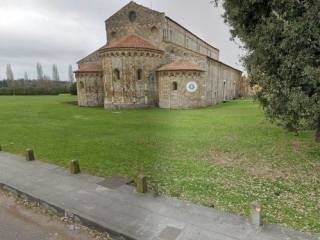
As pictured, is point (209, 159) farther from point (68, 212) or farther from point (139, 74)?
point (139, 74)

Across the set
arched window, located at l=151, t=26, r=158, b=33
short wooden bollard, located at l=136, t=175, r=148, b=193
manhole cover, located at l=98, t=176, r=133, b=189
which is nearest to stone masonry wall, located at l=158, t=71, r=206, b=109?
arched window, located at l=151, t=26, r=158, b=33

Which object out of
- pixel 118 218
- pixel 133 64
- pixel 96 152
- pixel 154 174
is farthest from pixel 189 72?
pixel 118 218

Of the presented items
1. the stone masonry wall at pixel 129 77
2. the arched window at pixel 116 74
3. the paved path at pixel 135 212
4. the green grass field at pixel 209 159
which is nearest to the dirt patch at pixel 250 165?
the green grass field at pixel 209 159

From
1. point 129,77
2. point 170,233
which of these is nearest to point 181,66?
point 129,77

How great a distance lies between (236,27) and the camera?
705 cm

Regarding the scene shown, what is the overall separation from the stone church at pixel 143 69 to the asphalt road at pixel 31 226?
64.8ft

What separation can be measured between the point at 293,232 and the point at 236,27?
5070 millimetres

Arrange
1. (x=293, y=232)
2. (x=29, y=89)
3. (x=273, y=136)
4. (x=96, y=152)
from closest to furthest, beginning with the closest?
1. (x=293, y=232)
2. (x=96, y=152)
3. (x=273, y=136)
4. (x=29, y=89)

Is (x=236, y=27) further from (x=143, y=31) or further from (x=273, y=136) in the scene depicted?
(x=143, y=31)

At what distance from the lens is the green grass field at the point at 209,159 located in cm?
547

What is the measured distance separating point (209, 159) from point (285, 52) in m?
4.11

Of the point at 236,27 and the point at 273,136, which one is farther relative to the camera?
the point at 273,136

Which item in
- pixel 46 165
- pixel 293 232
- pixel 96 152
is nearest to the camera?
pixel 293 232

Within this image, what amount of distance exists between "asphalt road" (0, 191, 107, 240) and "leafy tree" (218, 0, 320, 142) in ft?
15.5
